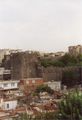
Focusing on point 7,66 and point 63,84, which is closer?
point 63,84

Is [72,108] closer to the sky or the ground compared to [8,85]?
closer to the sky

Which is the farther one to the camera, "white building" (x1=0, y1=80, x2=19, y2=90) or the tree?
"white building" (x1=0, y1=80, x2=19, y2=90)

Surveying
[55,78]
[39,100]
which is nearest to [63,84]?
[55,78]

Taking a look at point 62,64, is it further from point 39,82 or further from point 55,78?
point 39,82

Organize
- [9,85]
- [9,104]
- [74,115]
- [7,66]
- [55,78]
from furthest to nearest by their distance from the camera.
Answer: [7,66]
[55,78]
[9,85]
[9,104]
[74,115]

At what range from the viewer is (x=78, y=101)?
5.25 meters

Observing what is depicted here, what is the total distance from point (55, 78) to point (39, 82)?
2.60 meters

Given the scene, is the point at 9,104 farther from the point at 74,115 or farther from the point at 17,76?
the point at 17,76

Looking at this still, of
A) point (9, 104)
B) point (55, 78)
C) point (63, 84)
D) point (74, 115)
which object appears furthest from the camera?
point (55, 78)

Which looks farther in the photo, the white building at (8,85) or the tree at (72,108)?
the white building at (8,85)

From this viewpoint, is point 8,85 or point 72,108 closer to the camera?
point 72,108

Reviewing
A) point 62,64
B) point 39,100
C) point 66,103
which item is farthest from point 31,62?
point 66,103

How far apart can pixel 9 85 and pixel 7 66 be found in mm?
5848

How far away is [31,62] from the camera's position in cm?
1669
